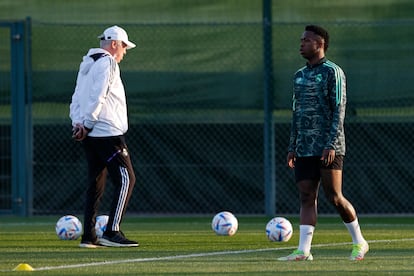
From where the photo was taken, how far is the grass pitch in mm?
8984

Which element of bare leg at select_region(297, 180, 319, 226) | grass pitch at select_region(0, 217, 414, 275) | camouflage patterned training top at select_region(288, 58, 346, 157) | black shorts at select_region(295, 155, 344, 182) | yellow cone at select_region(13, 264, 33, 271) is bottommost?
grass pitch at select_region(0, 217, 414, 275)

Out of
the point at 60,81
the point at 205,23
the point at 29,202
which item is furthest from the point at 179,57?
the point at 29,202

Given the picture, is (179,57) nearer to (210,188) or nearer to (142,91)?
(142,91)

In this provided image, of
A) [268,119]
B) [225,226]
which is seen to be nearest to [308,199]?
[225,226]

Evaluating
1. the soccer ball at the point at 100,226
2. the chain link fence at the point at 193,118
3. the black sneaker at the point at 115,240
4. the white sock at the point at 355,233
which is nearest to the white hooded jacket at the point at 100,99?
the black sneaker at the point at 115,240

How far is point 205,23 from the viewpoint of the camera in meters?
16.2

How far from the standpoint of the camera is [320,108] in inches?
381

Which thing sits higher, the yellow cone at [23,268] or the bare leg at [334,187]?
the bare leg at [334,187]

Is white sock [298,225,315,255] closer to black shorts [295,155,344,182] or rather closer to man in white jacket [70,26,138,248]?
black shorts [295,155,344,182]

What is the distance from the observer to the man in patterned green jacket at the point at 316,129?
9.64 meters

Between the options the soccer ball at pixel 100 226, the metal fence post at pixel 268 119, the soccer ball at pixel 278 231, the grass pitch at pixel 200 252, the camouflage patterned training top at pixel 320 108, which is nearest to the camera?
the grass pitch at pixel 200 252

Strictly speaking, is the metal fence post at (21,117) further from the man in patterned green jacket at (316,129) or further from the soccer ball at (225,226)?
the man in patterned green jacket at (316,129)

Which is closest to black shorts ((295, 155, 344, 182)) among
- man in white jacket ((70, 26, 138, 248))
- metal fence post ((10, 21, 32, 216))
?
man in white jacket ((70, 26, 138, 248))

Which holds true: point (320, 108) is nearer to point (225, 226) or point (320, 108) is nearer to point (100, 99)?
point (100, 99)
